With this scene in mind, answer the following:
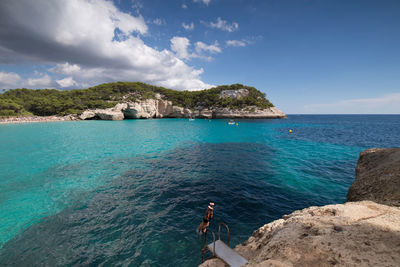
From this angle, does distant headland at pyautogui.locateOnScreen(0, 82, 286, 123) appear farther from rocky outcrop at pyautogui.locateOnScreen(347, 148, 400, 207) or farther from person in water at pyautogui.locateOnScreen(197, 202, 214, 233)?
rocky outcrop at pyautogui.locateOnScreen(347, 148, 400, 207)

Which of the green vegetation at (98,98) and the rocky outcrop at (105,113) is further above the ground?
the green vegetation at (98,98)

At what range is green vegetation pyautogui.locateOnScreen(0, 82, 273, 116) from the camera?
244 feet

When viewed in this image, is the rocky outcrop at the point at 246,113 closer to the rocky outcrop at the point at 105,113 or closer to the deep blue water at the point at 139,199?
the rocky outcrop at the point at 105,113

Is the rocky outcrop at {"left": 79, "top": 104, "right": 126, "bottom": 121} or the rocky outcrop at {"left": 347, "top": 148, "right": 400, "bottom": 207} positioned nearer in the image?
the rocky outcrop at {"left": 347, "top": 148, "right": 400, "bottom": 207}

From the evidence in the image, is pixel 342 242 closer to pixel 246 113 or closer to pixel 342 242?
pixel 342 242

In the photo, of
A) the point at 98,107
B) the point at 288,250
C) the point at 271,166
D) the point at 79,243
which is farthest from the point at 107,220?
the point at 98,107

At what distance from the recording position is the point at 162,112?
326 feet

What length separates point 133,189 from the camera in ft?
39.6

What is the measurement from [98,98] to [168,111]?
3865 centimetres

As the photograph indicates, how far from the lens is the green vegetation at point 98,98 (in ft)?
244

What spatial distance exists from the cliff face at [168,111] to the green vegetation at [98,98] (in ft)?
12.6

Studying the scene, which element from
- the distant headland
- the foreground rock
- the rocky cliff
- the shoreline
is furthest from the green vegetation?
the foreground rock

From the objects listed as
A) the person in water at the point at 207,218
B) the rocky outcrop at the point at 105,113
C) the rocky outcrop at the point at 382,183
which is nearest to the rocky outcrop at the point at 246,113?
the rocky outcrop at the point at 105,113

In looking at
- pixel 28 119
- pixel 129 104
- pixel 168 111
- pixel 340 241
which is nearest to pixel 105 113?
pixel 129 104
